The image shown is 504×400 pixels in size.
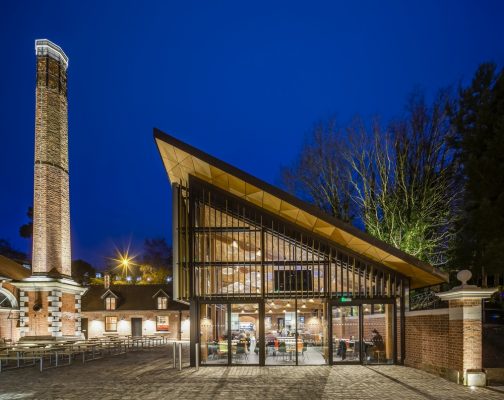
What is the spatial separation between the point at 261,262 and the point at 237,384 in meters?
5.14

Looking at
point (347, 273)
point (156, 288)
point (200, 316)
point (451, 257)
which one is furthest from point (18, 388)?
point (156, 288)

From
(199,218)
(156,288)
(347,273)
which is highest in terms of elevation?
(199,218)

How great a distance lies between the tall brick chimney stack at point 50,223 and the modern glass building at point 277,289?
1400 cm

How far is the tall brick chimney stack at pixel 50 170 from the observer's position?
1132 inches

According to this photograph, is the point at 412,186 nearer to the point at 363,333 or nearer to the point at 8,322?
the point at 363,333

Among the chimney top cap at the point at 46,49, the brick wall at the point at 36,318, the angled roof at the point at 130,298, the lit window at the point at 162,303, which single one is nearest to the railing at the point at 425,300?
the brick wall at the point at 36,318

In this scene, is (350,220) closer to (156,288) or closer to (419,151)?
(419,151)

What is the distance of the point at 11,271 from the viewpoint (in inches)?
1307

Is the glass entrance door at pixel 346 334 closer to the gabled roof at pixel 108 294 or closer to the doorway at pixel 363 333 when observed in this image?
the doorway at pixel 363 333

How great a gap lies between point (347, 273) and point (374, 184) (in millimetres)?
9294

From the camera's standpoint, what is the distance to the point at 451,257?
23.3 m

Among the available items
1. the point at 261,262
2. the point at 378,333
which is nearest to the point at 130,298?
the point at 261,262

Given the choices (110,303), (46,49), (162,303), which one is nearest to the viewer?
(46,49)

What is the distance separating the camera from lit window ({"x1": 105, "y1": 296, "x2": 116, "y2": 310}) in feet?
140
